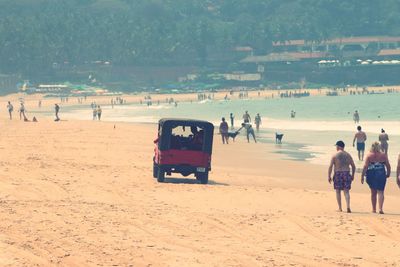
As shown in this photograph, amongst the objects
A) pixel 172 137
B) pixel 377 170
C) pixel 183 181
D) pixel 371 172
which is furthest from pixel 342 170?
pixel 183 181

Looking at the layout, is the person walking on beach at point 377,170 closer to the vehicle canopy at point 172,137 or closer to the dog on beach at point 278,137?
the vehicle canopy at point 172,137

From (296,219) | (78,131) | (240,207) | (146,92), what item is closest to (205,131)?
(240,207)

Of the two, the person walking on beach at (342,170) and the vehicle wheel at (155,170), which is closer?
the person walking on beach at (342,170)

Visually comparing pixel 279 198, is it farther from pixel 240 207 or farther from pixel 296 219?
pixel 296 219

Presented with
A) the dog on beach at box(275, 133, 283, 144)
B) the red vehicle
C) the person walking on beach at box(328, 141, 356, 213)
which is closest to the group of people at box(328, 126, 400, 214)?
the person walking on beach at box(328, 141, 356, 213)

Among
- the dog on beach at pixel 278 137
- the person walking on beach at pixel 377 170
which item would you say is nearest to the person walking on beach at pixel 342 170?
the person walking on beach at pixel 377 170

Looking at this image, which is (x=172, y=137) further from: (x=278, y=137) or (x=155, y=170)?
(x=278, y=137)

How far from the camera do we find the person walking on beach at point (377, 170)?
67.7ft

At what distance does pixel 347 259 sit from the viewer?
15.5m

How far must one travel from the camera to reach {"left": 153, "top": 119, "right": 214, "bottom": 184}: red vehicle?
26.9 m

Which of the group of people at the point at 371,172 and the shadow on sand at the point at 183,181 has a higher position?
the group of people at the point at 371,172

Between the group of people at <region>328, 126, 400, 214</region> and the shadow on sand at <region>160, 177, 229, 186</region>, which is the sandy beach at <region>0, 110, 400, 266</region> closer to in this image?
the shadow on sand at <region>160, 177, 229, 186</region>

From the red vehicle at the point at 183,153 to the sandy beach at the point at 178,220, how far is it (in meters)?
0.53

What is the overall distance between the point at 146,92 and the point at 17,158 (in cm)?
16270
